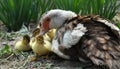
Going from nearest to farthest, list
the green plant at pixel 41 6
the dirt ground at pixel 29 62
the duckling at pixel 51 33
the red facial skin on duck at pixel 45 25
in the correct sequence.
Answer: the dirt ground at pixel 29 62, the red facial skin on duck at pixel 45 25, the duckling at pixel 51 33, the green plant at pixel 41 6

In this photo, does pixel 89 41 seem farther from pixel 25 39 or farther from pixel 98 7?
pixel 98 7

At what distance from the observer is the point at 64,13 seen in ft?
16.4

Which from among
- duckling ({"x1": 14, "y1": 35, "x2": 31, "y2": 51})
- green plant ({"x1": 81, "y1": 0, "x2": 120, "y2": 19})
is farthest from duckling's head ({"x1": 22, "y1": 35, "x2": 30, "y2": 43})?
green plant ({"x1": 81, "y1": 0, "x2": 120, "y2": 19})

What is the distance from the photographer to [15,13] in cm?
639

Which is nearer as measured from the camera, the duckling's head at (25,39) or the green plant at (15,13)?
the duckling's head at (25,39)

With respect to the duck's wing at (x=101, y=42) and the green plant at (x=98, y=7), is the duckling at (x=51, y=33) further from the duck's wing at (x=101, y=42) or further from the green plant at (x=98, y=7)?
the green plant at (x=98, y=7)

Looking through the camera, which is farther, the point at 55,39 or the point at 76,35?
the point at 55,39

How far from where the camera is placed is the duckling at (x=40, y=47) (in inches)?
193

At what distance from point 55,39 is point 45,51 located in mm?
220

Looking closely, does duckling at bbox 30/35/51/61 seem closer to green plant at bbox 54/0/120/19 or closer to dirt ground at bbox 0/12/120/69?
dirt ground at bbox 0/12/120/69

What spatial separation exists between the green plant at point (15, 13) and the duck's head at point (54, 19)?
48.1 inches

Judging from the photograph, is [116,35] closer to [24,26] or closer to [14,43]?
[14,43]

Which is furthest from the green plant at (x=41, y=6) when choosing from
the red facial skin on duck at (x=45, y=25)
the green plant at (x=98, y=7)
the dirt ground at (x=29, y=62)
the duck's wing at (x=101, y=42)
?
the duck's wing at (x=101, y=42)

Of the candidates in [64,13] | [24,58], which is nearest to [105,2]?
[64,13]
